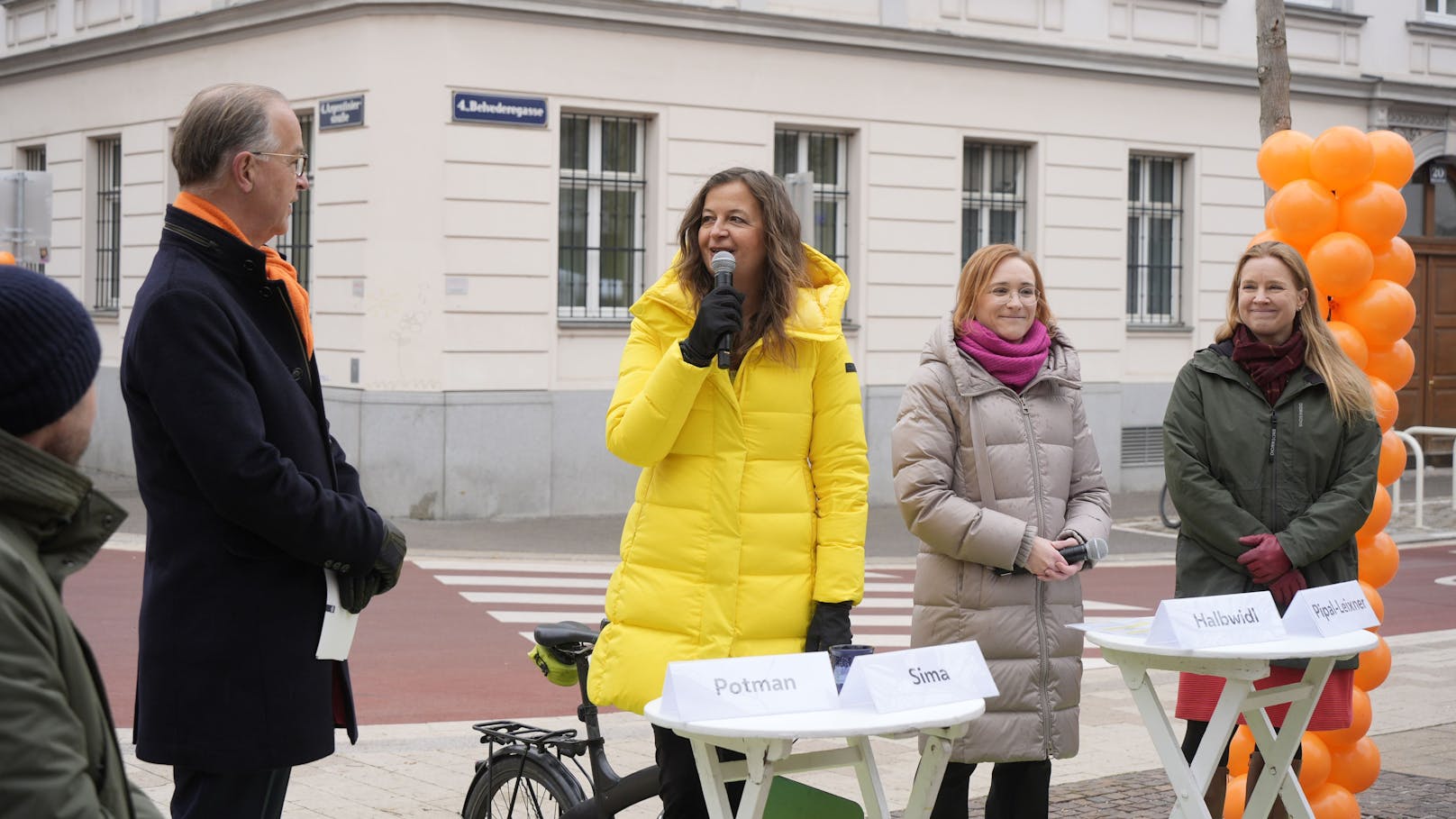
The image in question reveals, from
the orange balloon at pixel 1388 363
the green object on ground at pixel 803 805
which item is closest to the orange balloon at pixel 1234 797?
the orange balloon at pixel 1388 363

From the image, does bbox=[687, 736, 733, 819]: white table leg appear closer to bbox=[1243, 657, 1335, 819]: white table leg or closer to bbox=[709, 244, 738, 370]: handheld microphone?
bbox=[709, 244, 738, 370]: handheld microphone

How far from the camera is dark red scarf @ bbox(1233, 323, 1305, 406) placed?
5430 millimetres

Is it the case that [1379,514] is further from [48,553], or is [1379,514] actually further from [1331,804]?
[48,553]

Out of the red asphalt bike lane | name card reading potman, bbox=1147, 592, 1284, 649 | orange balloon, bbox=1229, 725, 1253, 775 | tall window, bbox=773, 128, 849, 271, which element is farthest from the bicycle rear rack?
tall window, bbox=773, 128, 849, 271

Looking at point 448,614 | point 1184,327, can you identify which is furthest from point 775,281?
point 1184,327

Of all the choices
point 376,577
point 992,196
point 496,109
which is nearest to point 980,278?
point 376,577

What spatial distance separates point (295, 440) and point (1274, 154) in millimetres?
4842

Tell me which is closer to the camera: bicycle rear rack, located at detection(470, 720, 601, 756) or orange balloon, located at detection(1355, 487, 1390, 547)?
bicycle rear rack, located at detection(470, 720, 601, 756)

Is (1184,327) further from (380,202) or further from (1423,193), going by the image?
(380,202)

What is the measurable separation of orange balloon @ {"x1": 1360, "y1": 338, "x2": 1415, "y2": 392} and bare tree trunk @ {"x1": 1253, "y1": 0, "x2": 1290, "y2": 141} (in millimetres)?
4922

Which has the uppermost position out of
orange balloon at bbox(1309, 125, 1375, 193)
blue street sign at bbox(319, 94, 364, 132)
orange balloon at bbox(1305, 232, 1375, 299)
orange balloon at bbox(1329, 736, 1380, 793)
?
blue street sign at bbox(319, 94, 364, 132)

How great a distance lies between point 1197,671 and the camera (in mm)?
4484

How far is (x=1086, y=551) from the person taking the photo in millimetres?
4719

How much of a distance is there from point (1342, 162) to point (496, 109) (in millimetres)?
10875
